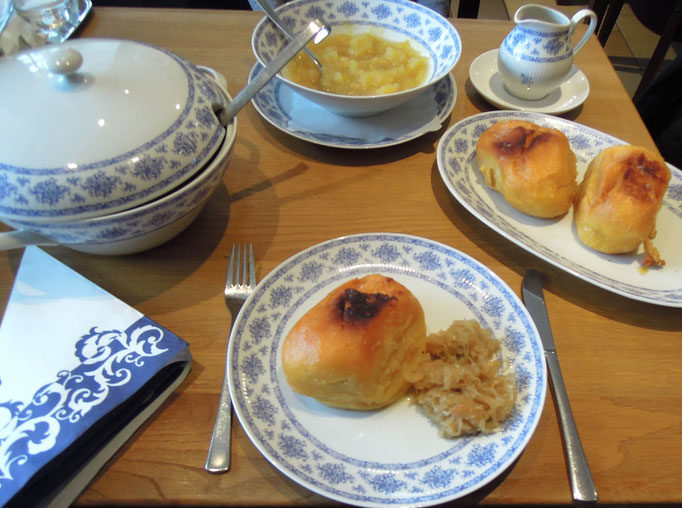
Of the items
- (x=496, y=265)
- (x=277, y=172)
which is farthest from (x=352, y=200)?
(x=496, y=265)

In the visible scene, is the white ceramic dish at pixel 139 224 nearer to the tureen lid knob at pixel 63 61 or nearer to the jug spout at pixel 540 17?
the tureen lid knob at pixel 63 61

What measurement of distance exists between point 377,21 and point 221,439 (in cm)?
102

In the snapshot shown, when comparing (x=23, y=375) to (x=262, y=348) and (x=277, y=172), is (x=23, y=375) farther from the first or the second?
(x=277, y=172)

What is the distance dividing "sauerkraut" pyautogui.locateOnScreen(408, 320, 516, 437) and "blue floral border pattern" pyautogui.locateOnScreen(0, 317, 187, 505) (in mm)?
331

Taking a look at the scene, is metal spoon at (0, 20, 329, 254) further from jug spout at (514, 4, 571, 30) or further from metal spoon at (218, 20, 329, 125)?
jug spout at (514, 4, 571, 30)

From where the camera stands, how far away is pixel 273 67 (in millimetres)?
736

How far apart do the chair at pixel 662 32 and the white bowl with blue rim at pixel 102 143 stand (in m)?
Answer: 1.76

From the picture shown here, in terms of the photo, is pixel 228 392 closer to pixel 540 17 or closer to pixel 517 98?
pixel 517 98

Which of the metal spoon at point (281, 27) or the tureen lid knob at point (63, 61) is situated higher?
the tureen lid knob at point (63, 61)

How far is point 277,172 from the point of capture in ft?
3.14

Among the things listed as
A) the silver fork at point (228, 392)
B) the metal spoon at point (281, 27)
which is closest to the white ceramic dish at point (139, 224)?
the silver fork at point (228, 392)

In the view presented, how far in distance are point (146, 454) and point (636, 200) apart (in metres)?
0.83

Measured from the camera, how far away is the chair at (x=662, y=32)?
1.85m

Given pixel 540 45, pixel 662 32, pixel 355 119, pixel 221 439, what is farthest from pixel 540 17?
pixel 662 32
